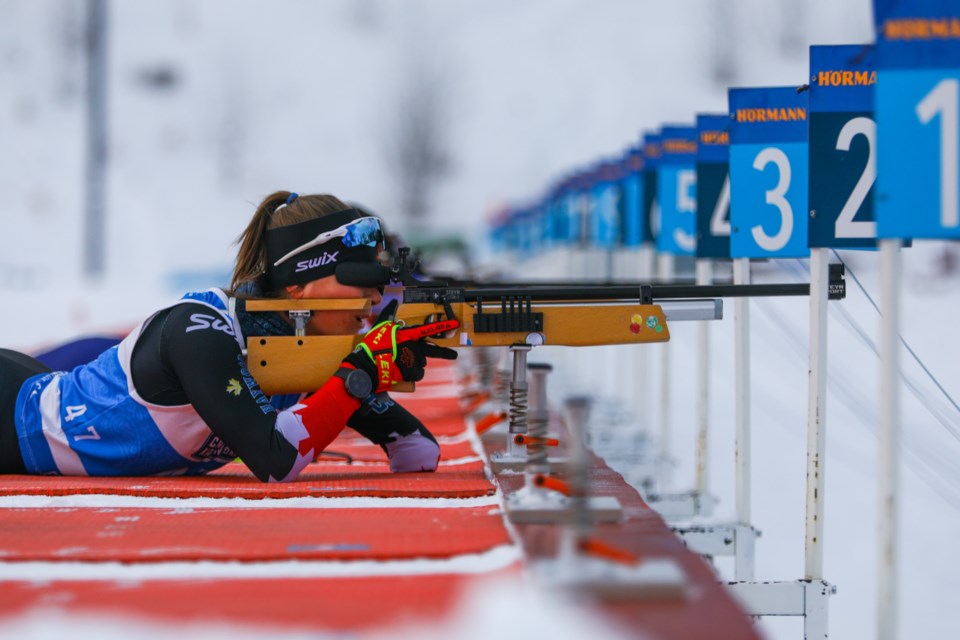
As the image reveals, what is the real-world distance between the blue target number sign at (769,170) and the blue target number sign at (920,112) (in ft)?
4.49

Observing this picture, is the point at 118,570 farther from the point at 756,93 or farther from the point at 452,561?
the point at 756,93

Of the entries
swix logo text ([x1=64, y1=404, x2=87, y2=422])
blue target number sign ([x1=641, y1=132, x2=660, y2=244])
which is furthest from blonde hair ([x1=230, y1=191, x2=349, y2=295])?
blue target number sign ([x1=641, y1=132, x2=660, y2=244])

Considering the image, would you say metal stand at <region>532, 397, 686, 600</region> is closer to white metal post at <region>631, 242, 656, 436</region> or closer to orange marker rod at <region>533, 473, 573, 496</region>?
orange marker rod at <region>533, 473, 573, 496</region>

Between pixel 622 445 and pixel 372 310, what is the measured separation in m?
3.64

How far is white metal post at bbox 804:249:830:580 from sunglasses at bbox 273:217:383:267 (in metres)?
1.20

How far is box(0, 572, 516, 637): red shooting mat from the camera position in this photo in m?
1.79

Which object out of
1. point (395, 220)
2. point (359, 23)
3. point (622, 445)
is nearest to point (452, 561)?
point (622, 445)

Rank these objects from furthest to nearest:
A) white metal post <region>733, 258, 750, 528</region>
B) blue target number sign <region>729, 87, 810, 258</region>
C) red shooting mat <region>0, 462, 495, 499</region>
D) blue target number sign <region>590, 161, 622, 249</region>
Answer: blue target number sign <region>590, 161, 622, 249</region> → white metal post <region>733, 258, 750, 528</region> → blue target number sign <region>729, 87, 810, 258</region> → red shooting mat <region>0, 462, 495, 499</region>

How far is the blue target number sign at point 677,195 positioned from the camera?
6.10 metres

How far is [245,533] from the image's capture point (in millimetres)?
2402

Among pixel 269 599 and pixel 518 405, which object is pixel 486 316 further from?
pixel 269 599

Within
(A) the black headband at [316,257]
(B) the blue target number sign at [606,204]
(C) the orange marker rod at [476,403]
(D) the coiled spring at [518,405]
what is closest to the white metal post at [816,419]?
(D) the coiled spring at [518,405]

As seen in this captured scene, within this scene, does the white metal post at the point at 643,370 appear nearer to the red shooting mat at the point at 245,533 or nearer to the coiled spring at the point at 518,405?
the coiled spring at the point at 518,405

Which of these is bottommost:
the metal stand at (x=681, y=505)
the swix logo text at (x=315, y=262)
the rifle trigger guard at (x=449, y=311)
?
the metal stand at (x=681, y=505)
